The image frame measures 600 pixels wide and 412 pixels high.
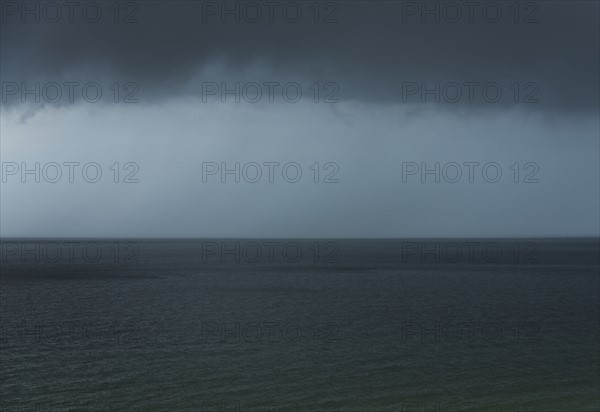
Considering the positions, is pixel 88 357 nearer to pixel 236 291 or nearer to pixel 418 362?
pixel 418 362

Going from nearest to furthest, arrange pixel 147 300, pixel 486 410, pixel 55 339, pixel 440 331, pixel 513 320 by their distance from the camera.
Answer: pixel 486 410 < pixel 55 339 < pixel 440 331 < pixel 513 320 < pixel 147 300

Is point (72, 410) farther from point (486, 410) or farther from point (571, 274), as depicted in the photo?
point (571, 274)

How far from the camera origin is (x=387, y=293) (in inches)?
3816

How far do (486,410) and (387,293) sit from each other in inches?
2568

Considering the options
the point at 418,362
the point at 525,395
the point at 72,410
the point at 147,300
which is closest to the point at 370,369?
the point at 418,362

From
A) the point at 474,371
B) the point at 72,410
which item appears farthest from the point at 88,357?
the point at 474,371

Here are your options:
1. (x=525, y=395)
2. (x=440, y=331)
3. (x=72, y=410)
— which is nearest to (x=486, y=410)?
(x=525, y=395)

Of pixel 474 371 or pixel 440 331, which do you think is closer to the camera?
pixel 474 371

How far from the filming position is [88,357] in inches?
1799

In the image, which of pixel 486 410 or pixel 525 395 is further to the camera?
pixel 525 395

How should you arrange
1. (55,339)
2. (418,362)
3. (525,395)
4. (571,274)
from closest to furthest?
(525,395), (418,362), (55,339), (571,274)

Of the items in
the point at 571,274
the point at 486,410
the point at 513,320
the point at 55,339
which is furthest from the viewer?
the point at 571,274

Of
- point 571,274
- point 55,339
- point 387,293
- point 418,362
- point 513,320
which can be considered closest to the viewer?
point 418,362

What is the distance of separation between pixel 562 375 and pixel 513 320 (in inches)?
1107
